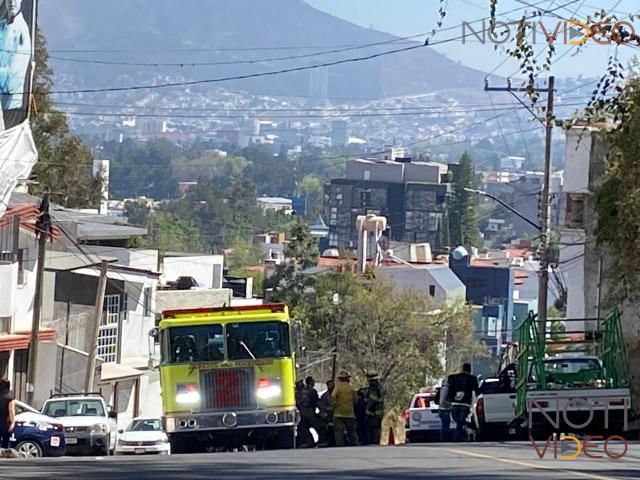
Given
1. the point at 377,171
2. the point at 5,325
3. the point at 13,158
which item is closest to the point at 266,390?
the point at 13,158

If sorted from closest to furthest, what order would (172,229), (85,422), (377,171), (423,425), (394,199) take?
(423,425)
(85,422)
(172,229)
(394,199)
(377,171)

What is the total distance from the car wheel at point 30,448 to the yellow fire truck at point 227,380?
10.3ft

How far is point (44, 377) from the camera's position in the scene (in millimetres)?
47875

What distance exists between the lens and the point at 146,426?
125 ft

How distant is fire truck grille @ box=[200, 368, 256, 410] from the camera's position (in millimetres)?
25984

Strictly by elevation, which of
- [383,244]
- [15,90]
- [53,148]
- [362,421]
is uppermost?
[15,90]

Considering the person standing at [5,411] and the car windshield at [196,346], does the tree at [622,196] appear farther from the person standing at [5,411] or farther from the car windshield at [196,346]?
the person standing at [5,411]

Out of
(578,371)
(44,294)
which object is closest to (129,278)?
(44,294)

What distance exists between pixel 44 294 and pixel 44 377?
3027mm

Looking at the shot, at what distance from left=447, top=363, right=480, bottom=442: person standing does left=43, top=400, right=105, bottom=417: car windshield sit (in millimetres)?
9640

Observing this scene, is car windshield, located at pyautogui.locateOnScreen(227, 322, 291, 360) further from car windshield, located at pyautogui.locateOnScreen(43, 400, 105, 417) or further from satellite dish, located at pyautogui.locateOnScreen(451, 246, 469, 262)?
satellite dish, located at pyautogui.locateOnScreen(451, 246, 469, 262)

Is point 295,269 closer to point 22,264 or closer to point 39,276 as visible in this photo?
point 22,264

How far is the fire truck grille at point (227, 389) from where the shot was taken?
2598 cm

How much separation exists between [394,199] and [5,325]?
11896 cm
